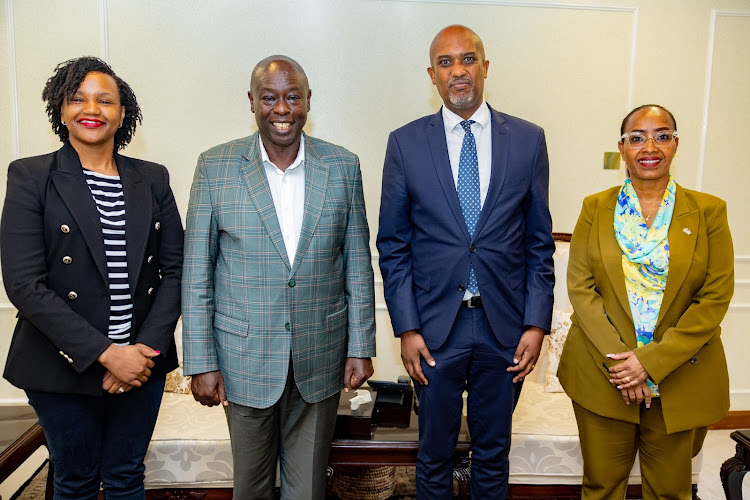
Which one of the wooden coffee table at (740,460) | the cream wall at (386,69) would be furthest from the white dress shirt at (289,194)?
the wooden coffee table at (740,460)

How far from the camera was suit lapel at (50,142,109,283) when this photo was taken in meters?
1.68

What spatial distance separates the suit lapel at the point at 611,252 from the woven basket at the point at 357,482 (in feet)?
4.62

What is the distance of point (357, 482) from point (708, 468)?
1.90 m

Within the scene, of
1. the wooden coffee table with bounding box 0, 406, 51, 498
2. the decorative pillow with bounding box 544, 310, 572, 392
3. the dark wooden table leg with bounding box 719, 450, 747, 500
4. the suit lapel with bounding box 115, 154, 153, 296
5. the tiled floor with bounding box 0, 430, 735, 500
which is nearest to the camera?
the suit lapel with bounding box 115, 154, 153, 296

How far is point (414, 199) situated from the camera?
1.98 metres

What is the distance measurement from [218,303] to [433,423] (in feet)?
2.72

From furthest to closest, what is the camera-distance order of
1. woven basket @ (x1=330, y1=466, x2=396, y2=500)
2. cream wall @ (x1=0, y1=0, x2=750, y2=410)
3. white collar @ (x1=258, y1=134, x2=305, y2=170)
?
cream wall @ (x1=0, y1=0, x2=750, y2=410) < woven basket @ (x1=330, y1=466, x2=396, y2=500) < white collar @ (x1=258, y1=134, x2=305, y2=170)

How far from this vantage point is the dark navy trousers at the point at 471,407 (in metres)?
1.94

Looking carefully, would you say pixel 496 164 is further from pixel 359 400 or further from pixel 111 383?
pixel 111 383

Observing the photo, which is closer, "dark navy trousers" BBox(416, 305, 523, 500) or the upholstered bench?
"dark navy trousers" BBox(416, 305, 523, 500)

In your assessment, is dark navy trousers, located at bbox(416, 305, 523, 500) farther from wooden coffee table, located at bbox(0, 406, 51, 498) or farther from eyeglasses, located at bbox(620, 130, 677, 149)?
wooden coffee table, located at bbox(0, 406, 51, 498)

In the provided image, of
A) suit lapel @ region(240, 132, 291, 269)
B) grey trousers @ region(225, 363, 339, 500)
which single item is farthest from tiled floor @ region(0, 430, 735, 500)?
suit lapel @ region(240, 132, 291, 269)

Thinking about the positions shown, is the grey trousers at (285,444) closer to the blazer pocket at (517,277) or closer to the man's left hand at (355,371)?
the man's left hand at (355,371)

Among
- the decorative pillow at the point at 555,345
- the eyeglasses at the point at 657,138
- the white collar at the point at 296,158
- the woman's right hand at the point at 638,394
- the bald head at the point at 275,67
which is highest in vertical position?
the bald head at the point at 275,67
